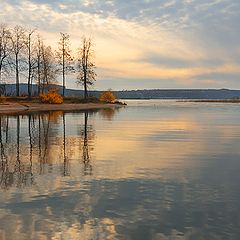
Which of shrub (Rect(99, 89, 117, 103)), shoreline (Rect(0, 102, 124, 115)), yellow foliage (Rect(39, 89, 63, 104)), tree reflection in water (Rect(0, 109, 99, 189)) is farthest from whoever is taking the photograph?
shrub (Rect(99, 89, 117, 103))

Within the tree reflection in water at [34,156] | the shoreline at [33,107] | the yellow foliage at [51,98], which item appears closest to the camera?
the tree reflection in water at [34,156]

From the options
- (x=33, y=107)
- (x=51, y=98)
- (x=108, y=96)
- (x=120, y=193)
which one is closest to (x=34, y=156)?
(x=120, y=193)

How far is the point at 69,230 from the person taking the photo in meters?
6.75

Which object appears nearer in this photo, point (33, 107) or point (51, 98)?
point (33, 107)

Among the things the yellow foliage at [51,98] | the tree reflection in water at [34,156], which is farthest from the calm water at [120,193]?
the yellow foliage at [51,98]

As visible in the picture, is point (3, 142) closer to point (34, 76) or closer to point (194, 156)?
point (194, 156)

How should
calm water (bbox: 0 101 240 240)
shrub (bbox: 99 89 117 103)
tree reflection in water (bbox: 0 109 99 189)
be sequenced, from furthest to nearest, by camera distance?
shrub (bbox: 99 89 117 103) < tree reflection in water (bbox: 0 109 99 189) < calm water (bbox: 0 101 240 240)

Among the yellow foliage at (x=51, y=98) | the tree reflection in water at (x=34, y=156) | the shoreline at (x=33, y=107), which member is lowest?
the tree reflection in water at (x=34, y=156)

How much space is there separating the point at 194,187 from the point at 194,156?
17.2 ft

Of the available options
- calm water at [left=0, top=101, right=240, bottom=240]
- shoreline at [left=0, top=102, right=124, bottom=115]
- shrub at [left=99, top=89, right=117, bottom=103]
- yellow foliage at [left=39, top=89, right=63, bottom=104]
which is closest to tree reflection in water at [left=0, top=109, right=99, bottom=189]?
calm water at [left=0, top=101, right=240, bottom=240]

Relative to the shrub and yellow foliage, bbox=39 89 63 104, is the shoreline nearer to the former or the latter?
yellow foliage, bbox=39 89 63 104

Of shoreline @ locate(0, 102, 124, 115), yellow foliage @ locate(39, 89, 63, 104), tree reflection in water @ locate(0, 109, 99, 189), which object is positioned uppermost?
yellow foliage @ locate(39, 89, 63, 104)

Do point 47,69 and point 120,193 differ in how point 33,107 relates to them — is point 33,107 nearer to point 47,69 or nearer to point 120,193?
point 47,69

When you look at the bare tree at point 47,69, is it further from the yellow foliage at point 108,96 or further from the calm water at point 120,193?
the calm water at point 120,193
